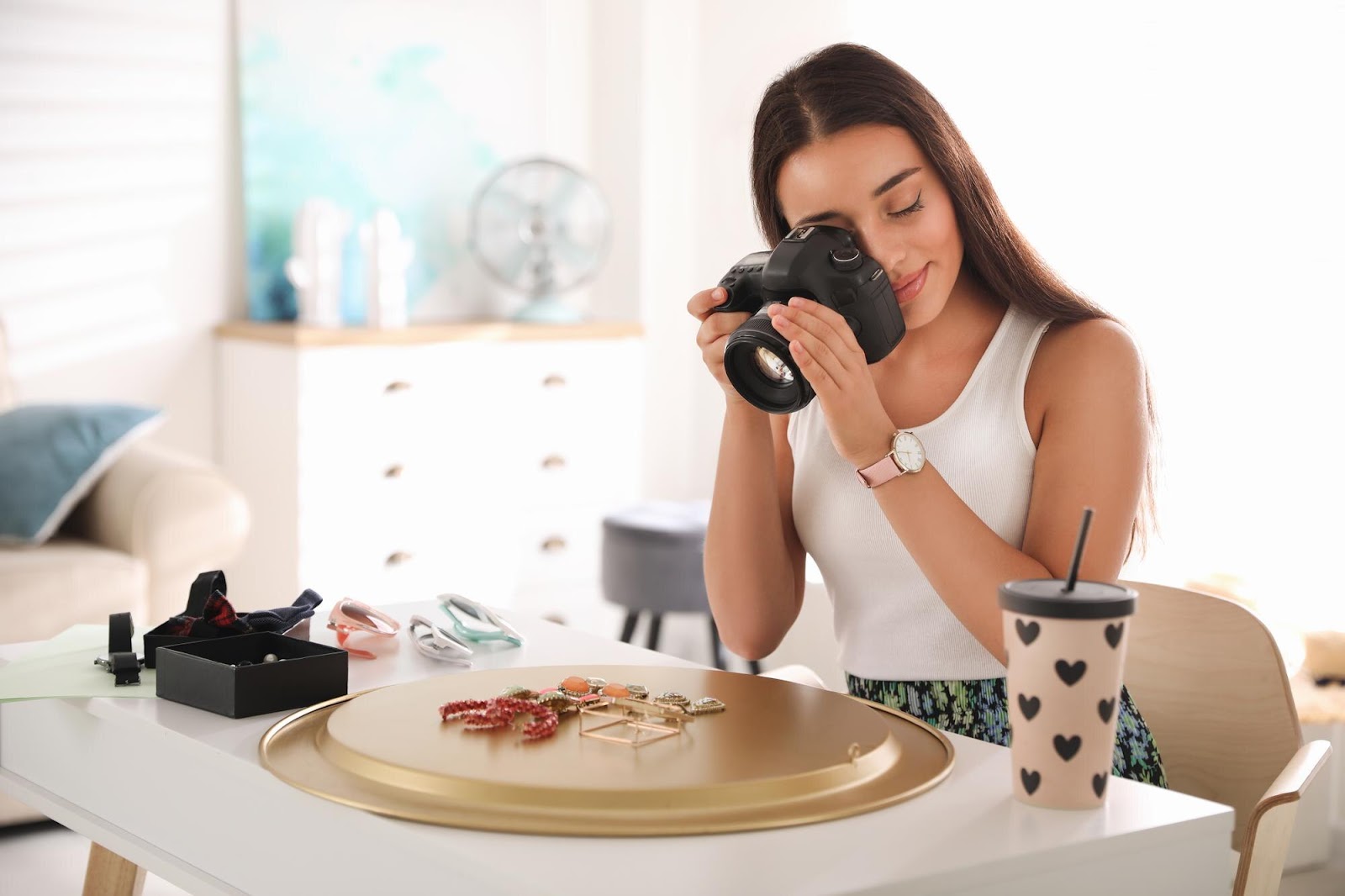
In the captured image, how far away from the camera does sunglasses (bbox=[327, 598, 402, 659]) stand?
129 cm

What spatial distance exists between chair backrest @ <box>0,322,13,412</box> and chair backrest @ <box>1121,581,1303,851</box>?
2423 mm

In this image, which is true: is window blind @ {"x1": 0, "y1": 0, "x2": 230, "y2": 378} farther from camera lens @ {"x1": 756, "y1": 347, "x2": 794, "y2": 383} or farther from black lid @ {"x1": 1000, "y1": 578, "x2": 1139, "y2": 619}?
black lid @ {"x1": 1000, "y1": 578, "x2": 1139, "y2": 619}

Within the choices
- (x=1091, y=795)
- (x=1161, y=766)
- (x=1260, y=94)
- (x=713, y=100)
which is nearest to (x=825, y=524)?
(x=1161, y=766)

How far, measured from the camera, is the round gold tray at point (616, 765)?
2.67 ft

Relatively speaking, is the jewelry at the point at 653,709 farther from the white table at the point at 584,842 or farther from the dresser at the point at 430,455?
the dresser at the point at 430,455

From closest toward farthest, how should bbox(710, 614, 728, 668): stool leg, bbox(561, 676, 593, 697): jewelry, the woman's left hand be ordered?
1. bbox(561, 676, 593, 697): jewelry
2. the woman's left hand
3. bbox(710, 614, 728, 668): stool leg

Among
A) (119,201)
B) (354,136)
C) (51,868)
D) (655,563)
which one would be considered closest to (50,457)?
(51,868)

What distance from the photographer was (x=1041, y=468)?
1343 mm

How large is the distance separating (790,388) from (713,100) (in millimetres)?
2975

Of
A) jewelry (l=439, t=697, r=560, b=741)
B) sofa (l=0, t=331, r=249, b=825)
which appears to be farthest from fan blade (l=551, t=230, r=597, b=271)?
jewelry (l=439, t=697, r=560, b=741)

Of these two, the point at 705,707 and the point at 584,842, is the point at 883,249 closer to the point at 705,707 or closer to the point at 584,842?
the point at 705,707

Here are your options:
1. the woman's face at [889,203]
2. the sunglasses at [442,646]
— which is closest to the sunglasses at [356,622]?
the sunglasses at [442,646]

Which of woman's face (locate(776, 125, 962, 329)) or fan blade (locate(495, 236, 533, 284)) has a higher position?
woman's face (locate(776, 125, 962, 329))

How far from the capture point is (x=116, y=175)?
3473mm
